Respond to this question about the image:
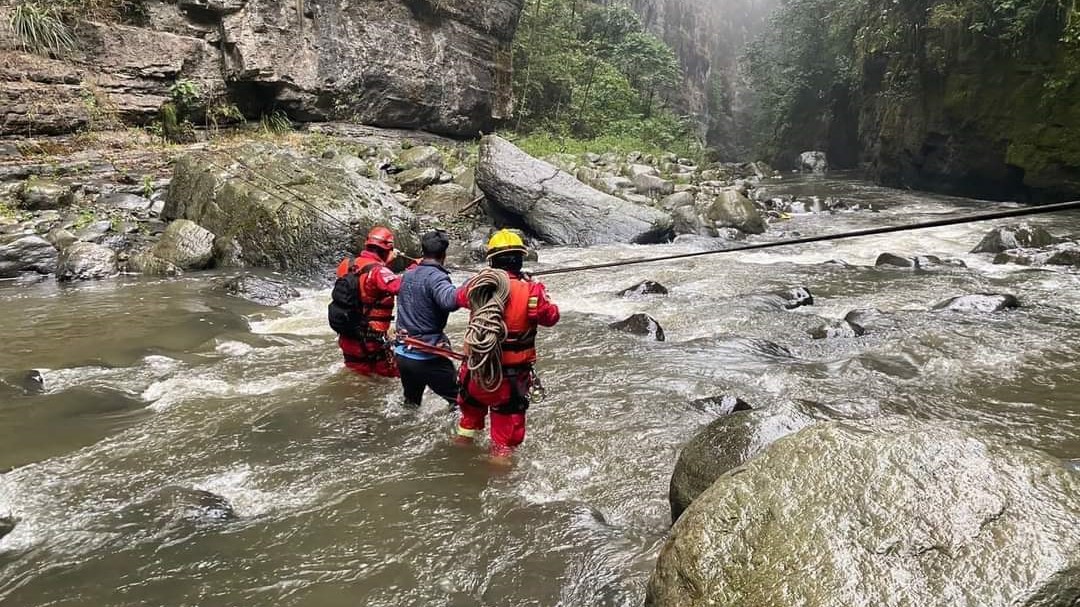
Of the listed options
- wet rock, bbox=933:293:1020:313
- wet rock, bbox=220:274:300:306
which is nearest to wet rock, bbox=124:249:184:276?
wet rock, bbox=220:274:300:306

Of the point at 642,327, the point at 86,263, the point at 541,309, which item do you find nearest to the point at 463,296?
the point at 541,309

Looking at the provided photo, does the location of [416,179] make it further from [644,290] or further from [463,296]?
[463,296]

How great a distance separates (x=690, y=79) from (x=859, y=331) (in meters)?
54.4

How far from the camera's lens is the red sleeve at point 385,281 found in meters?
5.48

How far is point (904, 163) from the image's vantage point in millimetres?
23594

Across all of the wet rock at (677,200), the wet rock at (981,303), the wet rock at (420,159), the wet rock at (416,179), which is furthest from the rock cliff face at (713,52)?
the wet rock at (981,303)

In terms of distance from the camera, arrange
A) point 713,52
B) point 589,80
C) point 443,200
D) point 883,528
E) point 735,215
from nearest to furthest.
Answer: point 883,528, point 443,200, point 735,215, point 589,80, point 713,52

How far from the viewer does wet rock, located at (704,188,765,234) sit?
15266mm

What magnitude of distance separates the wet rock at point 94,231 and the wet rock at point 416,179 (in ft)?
18.7

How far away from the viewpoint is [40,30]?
14.6 m

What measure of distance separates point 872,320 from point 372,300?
558 cm

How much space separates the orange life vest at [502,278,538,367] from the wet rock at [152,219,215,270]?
813cm

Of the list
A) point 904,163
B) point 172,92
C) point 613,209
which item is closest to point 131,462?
point 613,209

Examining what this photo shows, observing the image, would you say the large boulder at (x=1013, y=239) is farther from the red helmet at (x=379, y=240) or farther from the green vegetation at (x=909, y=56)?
the red helmet at (x=379, y=240)
